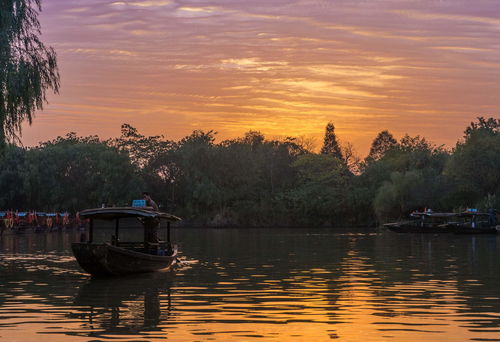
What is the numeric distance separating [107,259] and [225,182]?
313 feet

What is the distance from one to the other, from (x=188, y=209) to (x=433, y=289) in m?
94.3

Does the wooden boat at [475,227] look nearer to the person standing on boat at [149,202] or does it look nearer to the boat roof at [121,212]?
the person standing on boat at [149,202]

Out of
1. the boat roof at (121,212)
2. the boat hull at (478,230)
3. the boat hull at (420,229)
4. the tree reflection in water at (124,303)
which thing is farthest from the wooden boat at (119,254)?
the boat hull at (420,229)

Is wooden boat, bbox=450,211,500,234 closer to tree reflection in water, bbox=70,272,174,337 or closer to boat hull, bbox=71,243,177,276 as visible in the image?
tree reflection in water, bbox=70,272,174,337

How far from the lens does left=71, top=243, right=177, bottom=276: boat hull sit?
29.4m

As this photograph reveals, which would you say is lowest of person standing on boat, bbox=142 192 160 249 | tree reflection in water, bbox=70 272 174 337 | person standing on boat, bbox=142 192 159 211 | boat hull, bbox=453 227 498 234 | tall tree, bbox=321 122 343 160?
tree reflection in water, bbox=70 272 174 337

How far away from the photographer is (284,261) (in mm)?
40219

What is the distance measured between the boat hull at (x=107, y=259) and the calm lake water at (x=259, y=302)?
443 millimetres

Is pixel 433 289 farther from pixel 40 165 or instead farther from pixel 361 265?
pixel 40 165

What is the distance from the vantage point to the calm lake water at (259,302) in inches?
667

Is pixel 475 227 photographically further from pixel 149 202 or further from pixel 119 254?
pixel 119 254

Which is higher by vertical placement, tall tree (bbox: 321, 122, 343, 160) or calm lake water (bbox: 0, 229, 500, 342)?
tall tree (bbox: 321, 122, 343, 160)

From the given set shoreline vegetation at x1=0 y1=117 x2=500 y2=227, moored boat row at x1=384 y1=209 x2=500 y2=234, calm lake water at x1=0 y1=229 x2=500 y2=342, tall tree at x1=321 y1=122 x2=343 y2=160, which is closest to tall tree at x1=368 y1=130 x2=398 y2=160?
tall tree at x1=321 y1=122 x2=343 y2=160

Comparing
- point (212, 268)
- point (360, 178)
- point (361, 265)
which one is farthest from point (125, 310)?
point (360, 178)
